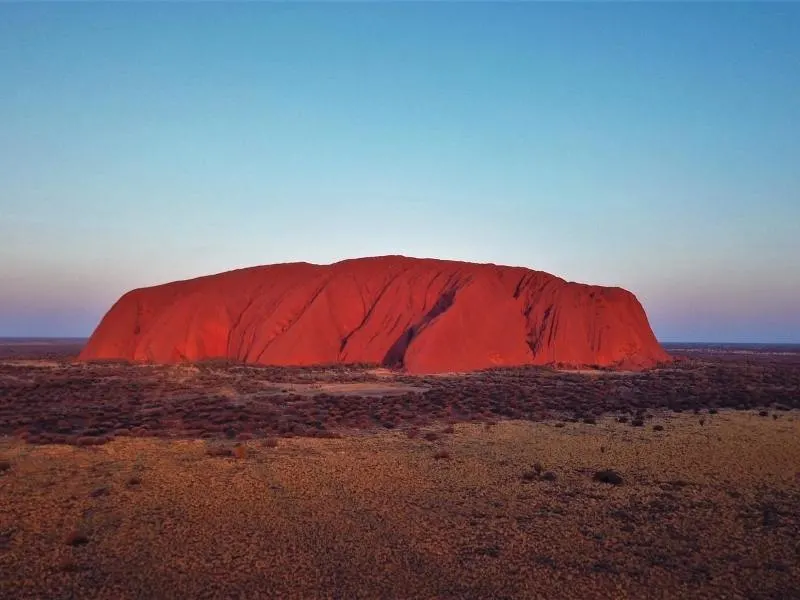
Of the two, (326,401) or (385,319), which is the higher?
(385,319)

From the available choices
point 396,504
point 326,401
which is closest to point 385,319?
point 326,401

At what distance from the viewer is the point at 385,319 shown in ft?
164

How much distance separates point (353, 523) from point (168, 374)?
3337cm

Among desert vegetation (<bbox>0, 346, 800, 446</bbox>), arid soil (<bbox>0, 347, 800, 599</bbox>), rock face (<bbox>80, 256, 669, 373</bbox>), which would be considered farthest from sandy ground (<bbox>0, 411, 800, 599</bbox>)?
rock face (<bbox>80, 256, 669, 373</bbox>)

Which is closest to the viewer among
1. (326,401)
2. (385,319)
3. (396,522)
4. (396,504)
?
(396,522)

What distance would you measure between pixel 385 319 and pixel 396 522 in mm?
41706

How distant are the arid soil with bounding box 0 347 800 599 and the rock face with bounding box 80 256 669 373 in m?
25.5

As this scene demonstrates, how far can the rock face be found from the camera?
46.4m

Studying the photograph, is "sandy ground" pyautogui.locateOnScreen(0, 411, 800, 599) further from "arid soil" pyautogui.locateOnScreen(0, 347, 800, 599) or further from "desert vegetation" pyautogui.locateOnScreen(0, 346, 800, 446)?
"desert vegetation" pyautogui.locateOnScreen(0, 346, 800, 446)

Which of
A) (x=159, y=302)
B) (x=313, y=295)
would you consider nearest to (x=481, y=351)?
(x=313, y=295)

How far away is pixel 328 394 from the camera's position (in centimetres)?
2669

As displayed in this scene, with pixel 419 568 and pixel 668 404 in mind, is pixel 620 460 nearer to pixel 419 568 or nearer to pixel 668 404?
pixel 419 568

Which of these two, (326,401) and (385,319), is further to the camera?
(385,319)

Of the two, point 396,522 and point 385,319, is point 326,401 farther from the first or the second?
point 385,319
